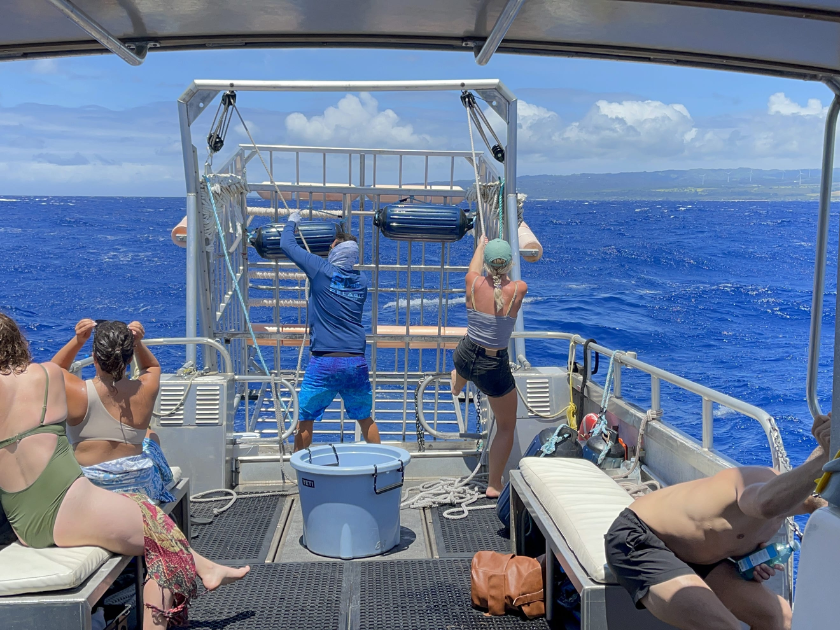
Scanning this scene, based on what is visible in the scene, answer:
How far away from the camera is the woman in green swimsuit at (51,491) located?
3.03 metres

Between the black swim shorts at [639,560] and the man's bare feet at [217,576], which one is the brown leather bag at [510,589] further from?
the man's bare feet at [217,576]

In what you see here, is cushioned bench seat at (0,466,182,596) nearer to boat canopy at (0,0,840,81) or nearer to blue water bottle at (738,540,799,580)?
boat canopy at (0,0,840,81)

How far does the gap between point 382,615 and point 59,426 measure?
1.78m

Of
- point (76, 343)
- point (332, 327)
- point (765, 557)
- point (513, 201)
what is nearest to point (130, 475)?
point (76, 343)

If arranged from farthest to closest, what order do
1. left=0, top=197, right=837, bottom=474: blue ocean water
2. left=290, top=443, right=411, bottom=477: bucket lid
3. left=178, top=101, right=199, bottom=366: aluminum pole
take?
left=0, top=197, right=837, bottom=474: blue ocean water
left=178, top=101, right=199, bottom=366: aluminum pole
left=290, top=443, right=411, bottom=477: bucket lid

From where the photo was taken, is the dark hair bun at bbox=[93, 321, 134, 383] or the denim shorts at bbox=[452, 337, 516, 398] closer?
the dark hair bun at bbox=[93, 321, 134, 383]

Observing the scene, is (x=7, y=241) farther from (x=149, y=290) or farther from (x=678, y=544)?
(x=678, y=544)

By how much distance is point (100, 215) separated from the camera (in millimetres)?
76312

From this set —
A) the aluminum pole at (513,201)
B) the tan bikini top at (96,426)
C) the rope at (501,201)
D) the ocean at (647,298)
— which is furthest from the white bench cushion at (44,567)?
the ocean at (647,298)

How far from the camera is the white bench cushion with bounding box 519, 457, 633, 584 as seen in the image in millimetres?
3133

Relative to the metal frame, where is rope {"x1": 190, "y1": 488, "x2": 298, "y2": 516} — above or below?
below

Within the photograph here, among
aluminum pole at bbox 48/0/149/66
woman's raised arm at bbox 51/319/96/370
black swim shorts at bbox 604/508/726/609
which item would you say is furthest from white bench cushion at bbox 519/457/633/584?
aluminum pole at bbox 48/0/149/66

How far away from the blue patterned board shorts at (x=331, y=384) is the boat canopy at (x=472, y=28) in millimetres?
3123

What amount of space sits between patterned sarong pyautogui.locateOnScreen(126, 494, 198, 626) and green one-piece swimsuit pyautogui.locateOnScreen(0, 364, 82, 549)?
361 millimetres
